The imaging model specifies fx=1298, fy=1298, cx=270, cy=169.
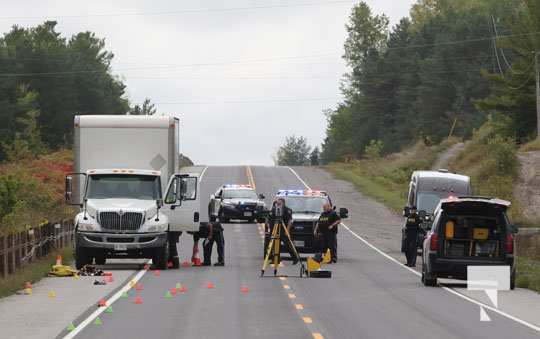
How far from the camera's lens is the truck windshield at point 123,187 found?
34875mm

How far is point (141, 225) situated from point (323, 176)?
6406 cm

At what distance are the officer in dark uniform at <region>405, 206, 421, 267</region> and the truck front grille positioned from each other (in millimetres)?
8597

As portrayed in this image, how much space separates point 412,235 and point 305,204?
4174mm

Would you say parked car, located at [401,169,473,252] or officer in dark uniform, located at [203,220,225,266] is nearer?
officer in dark uniform, located at [203,220,225,266]

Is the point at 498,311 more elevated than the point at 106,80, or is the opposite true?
the point at 106,80

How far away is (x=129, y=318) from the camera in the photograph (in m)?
21.2

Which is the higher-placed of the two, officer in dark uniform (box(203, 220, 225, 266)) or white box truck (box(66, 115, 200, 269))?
white box truck (box(66, 115, 200, 269))

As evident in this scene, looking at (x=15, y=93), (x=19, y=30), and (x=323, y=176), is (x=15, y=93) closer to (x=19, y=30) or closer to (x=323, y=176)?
(x=19, y=30)

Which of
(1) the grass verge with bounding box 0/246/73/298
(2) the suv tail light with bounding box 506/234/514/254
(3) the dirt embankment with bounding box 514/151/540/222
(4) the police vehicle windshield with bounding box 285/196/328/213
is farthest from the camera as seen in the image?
(3) the dirt embankment with bounding box 514/151/540/222

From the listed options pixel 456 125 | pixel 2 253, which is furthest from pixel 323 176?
pixel 2 253

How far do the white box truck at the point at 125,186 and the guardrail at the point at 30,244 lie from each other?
1332 mm

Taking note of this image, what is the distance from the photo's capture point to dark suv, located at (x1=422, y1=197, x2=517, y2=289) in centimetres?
2936

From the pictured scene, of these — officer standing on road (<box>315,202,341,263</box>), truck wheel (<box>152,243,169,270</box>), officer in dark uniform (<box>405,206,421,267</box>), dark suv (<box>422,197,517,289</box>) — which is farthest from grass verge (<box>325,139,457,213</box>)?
dark suv (<box>422,197,517,289</box>)

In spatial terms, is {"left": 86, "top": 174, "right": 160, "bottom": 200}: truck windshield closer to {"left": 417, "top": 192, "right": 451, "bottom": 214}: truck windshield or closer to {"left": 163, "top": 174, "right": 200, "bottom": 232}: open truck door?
{"left": 163, "top": 174, "right": 200, "bottom": 232}: open truck door
